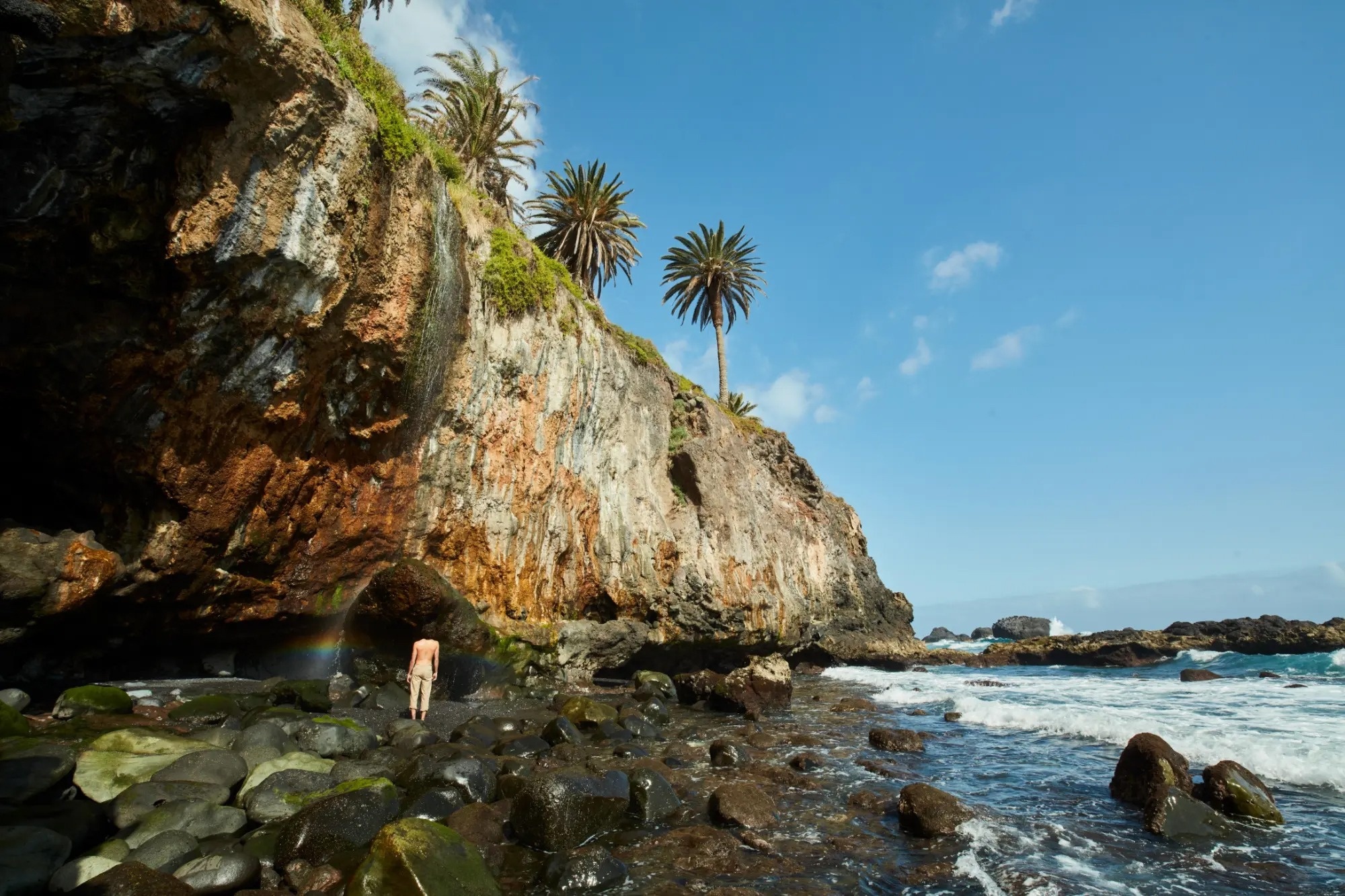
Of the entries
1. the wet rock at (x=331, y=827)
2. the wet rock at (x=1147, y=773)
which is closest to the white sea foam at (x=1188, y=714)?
the wet rock at (x=1147, y=773)

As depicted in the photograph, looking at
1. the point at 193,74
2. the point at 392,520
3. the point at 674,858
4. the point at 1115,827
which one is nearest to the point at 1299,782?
the point at 1115,827

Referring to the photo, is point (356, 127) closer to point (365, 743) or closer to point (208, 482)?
point (208, 482)

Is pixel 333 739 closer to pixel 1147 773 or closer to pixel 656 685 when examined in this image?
pixel 656 685

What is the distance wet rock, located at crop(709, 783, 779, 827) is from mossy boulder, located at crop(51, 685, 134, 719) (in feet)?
29.3

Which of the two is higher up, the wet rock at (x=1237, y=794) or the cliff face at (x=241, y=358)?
the cliff face at (x=241, y=358)

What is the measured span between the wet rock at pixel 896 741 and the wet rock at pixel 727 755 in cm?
338

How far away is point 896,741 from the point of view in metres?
13.0

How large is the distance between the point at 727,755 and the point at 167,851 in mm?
7977

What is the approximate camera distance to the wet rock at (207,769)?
6.70 meters

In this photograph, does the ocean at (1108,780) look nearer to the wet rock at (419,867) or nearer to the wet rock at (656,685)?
the wet rock at (419,867)

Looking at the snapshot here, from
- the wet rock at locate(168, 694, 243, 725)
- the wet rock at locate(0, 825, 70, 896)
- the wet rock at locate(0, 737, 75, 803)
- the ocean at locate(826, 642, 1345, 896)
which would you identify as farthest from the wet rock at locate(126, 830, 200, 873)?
the ocean at locate(826, 642, 1345, 896)

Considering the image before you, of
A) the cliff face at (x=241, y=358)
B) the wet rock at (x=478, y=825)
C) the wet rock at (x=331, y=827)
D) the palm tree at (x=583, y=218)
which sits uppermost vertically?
the palm tree at (x=583, y=218)

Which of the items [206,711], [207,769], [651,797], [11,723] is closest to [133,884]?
[207,769]

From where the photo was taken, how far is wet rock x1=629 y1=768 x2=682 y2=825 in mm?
7828
